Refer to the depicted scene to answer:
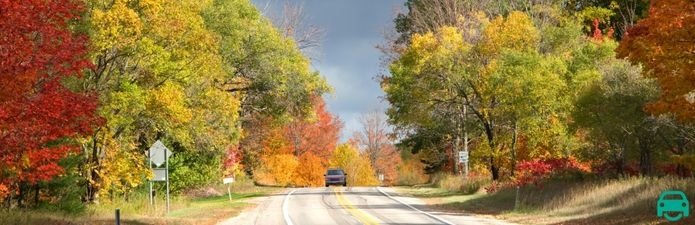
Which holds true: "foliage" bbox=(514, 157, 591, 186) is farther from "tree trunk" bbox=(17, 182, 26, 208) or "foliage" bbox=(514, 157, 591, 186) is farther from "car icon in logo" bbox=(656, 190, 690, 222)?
"tree trunk" bbox=(17, 182, 26, 208)

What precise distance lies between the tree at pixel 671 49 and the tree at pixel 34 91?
1329 cm

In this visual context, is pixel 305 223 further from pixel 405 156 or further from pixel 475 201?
pixel 405 156

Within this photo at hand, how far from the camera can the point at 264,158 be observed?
72312 mm

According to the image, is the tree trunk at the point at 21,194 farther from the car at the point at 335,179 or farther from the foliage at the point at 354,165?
the foliage at the point at 354,165

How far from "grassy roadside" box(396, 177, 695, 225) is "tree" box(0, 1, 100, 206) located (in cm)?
1415

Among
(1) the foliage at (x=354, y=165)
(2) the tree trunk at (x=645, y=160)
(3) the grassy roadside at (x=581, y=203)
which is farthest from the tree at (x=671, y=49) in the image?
(1) the foliage at (x=354, y=165)

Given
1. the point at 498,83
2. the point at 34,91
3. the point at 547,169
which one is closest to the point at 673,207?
the point at 547,169

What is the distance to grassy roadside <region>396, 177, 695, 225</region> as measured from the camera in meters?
21.0

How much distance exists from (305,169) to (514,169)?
158ft

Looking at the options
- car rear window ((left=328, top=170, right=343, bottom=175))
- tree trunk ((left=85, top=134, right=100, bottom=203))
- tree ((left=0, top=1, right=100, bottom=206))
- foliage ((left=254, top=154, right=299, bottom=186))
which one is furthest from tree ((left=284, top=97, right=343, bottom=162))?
tree ((left=0, top=1, right=100, bottom=206))

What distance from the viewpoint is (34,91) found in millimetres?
18234

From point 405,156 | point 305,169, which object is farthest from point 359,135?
point 305,169

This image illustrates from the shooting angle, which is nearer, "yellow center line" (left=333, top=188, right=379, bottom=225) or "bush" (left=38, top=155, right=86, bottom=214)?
"yellow center line" (left=333, top=188, right=379, bottom=225)

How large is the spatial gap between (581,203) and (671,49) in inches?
401
